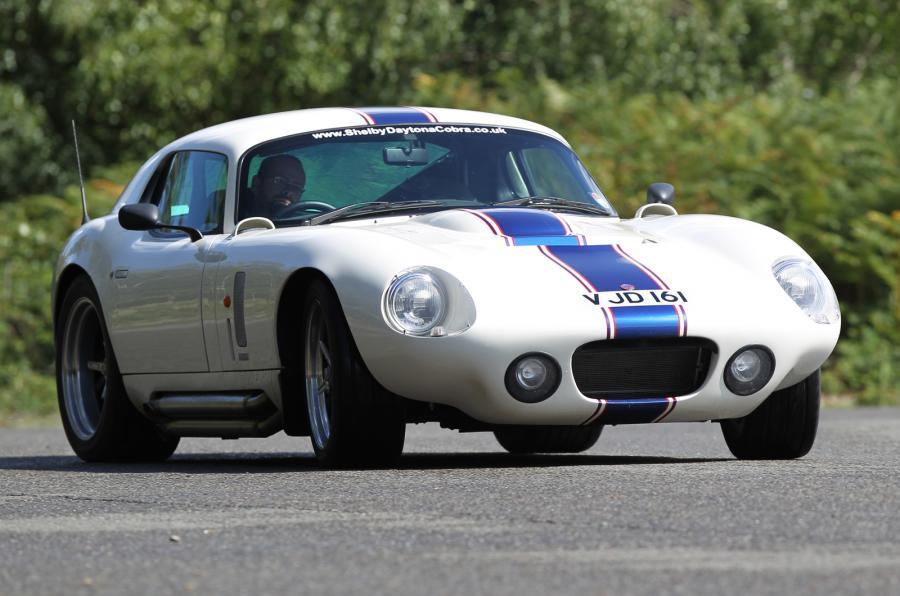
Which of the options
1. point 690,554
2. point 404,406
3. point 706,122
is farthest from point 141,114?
point 690,554

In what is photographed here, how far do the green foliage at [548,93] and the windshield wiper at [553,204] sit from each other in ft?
28.5

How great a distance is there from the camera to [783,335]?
25.4ft

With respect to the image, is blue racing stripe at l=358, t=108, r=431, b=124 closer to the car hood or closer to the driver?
the driver

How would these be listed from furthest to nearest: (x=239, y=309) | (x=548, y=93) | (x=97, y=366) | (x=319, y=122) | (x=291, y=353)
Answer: (x=548, y=93) → (x=97, y=366) → (x=319, y=122) → (x=239, y=309) → (x=291, y=353)

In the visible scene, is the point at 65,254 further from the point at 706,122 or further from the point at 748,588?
the point at 706,122

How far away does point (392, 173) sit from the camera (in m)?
8.77

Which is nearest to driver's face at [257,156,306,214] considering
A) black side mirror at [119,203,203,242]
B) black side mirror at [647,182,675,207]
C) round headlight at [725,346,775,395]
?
black side mirror at [119,203,203,242]

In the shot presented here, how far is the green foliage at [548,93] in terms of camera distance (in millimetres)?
18812

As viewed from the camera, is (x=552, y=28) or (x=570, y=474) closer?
(x=570, y=474)

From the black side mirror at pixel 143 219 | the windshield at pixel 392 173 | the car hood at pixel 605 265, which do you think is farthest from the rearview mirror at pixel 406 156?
the black side mirror at pixel 143 219

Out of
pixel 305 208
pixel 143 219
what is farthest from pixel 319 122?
pixel 143 219

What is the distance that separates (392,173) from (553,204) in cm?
74

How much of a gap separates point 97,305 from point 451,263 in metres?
2.90

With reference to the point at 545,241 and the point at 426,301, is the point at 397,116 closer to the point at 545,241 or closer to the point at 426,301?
the point at 545,241
